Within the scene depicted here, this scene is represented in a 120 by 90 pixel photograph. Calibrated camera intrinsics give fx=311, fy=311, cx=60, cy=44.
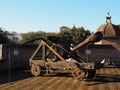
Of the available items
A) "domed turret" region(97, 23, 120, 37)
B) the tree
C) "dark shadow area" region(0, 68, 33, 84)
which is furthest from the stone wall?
the tree

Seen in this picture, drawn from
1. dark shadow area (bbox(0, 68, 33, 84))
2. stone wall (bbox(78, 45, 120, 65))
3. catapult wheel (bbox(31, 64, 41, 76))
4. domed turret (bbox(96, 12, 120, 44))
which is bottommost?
dark shadow area (bbox(0, 68, 33, 84))

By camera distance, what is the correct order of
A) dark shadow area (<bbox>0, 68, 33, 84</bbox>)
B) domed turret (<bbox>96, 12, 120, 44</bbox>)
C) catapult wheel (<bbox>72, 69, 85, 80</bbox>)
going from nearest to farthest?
catapult wheel (<bbox>72, 69, 85, 80</bbox>), dark shadow area (<bbox>0, 68, 33, 84</bbox>), domed turret (<bbox>96, 12, 120, 44</bbox>)

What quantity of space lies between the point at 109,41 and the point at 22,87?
33163 mm

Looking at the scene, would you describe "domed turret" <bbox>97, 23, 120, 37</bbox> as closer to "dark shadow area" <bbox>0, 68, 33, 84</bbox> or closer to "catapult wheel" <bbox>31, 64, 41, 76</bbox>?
"dark shadow area" <bbox>0, 68, 33, 84</bbox>

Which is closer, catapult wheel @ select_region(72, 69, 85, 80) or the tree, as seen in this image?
catapult wheel @ select_region(72, 69, 85, 80)

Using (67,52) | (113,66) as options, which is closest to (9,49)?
(67,52)

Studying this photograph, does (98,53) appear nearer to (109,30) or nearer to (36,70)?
(36,70)

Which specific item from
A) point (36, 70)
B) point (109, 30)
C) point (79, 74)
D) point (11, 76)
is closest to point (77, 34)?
point (109, 30)

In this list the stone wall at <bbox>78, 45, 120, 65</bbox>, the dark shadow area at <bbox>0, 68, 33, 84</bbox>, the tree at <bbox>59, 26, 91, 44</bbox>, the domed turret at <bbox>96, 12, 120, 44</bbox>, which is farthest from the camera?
the tree at <bbox>59, 26, 91, 44</bbox>

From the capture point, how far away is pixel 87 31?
77.6 metres

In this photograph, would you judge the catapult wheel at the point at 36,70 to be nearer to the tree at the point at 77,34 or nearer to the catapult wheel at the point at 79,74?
the catapult wheel at the point at 79,74

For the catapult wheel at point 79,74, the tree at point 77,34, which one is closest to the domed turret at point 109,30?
the tree at point 77,34

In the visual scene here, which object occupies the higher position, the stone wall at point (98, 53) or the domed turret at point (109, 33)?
the domed turret at point (109, 33)

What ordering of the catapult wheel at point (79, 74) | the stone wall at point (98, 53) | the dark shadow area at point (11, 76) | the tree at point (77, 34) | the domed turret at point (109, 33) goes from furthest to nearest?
1. the tree at point (77, 34)
2. the domed turret at point (109, 33)
3. the stone wall at point (98, 53)
4. the dark shadow area at point (11, 76)
5. the catapult wheel at point (79, 74)
